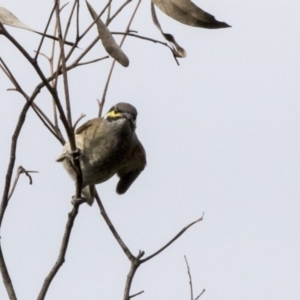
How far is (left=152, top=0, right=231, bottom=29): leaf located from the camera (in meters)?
2.95

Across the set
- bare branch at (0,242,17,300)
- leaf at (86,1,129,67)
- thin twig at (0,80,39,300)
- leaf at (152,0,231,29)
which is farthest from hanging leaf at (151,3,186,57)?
bare branch at (0,242,17,300)

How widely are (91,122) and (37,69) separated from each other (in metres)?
2.37

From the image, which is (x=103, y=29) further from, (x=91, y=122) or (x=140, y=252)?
(x=91, y=122)

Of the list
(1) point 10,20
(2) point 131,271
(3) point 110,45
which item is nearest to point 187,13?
(3) point 110,45

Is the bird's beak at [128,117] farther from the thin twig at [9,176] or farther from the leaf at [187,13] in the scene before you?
the thin twig at [9,176]

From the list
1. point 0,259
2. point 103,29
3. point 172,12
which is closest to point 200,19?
point 172,12

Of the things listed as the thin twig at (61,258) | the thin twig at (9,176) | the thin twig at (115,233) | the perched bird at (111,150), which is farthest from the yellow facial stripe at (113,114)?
the thin twig at (9,176)

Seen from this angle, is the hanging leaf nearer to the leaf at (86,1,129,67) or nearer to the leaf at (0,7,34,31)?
the leaf at (86,1,129,67)

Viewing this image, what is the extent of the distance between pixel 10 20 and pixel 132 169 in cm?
180

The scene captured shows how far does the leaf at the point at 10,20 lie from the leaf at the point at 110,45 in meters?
0.33

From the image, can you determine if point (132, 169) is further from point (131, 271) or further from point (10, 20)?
point (131, 271)

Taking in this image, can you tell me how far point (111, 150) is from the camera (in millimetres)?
4516

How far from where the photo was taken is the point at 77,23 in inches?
104

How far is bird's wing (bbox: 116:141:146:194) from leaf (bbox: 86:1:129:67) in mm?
1832
